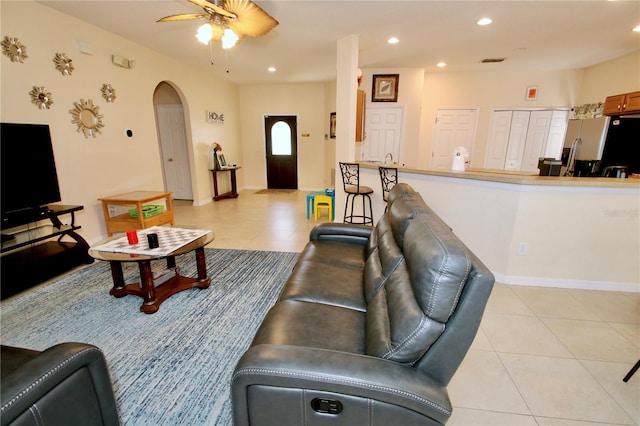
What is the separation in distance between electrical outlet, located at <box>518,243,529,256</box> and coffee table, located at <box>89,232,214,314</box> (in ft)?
9.31

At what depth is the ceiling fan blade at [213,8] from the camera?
2.16m

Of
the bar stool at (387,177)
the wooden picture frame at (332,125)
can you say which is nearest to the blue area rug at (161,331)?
the bar stool at (387,177)

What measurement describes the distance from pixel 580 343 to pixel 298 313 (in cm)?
196

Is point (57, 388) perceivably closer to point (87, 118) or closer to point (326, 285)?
point (326, 285)

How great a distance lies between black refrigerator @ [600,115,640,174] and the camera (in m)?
4.16

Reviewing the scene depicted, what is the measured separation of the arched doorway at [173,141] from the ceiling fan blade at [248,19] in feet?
12.8

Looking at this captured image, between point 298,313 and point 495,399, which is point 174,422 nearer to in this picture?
point 298,313

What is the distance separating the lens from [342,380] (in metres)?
0.93

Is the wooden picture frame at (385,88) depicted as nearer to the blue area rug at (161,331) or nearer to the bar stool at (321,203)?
the bar stool at (321,203)

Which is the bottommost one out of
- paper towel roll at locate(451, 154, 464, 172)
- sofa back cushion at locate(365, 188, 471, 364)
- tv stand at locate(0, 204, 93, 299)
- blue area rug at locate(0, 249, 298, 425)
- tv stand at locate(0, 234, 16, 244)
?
blue area rug at locate(0, 249, 298, 425)

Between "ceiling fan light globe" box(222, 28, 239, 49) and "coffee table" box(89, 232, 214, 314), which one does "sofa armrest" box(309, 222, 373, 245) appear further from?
"ceiling fan light globe" box(222, 28, 239, 49)

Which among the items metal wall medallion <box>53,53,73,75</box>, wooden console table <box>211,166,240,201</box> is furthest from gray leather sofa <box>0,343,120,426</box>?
wooden console table <box>211,166,240,201</box>

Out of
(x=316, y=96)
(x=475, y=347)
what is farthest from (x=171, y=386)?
(x=316, y=96)

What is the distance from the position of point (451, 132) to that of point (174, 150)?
6108 mm
